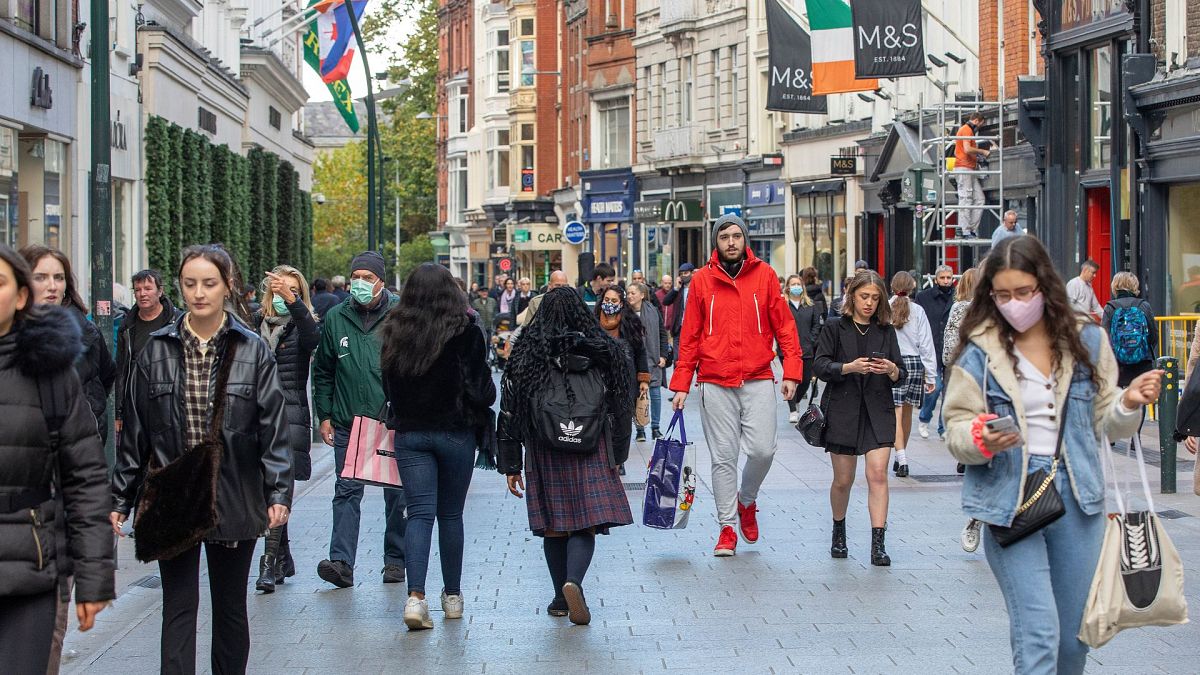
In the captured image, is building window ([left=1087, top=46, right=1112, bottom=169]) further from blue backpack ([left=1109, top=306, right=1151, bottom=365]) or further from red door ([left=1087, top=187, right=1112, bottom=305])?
blue backpack ([left=1109, top=306, right=1151, bottom=365])

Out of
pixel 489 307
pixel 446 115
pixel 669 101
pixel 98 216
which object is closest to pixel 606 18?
pixel 669 101

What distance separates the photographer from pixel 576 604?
334 inches

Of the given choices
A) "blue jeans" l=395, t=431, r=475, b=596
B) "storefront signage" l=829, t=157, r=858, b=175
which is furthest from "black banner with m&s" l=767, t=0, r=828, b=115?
"blue jeans" l=395, t=431, r=475, b=596

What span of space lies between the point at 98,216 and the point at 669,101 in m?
39.8

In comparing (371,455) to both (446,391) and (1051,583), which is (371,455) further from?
(1051,583)

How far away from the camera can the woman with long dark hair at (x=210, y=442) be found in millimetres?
6062

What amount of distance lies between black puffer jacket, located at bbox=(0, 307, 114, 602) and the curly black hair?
380 cm

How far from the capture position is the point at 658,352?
1831cm

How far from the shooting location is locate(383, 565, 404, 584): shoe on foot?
982 cm

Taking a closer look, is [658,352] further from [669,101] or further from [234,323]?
[669,101]

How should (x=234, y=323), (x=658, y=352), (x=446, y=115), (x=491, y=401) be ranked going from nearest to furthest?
(x=234, y=323), (x=491, y=401), (x=658, y=352), (x=446, y=115)

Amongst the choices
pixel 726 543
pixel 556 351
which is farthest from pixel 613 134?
pixel 556 351

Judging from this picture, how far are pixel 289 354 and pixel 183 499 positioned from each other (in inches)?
161

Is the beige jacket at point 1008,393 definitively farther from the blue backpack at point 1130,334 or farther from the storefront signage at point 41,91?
the storefront signage at point 41,91
